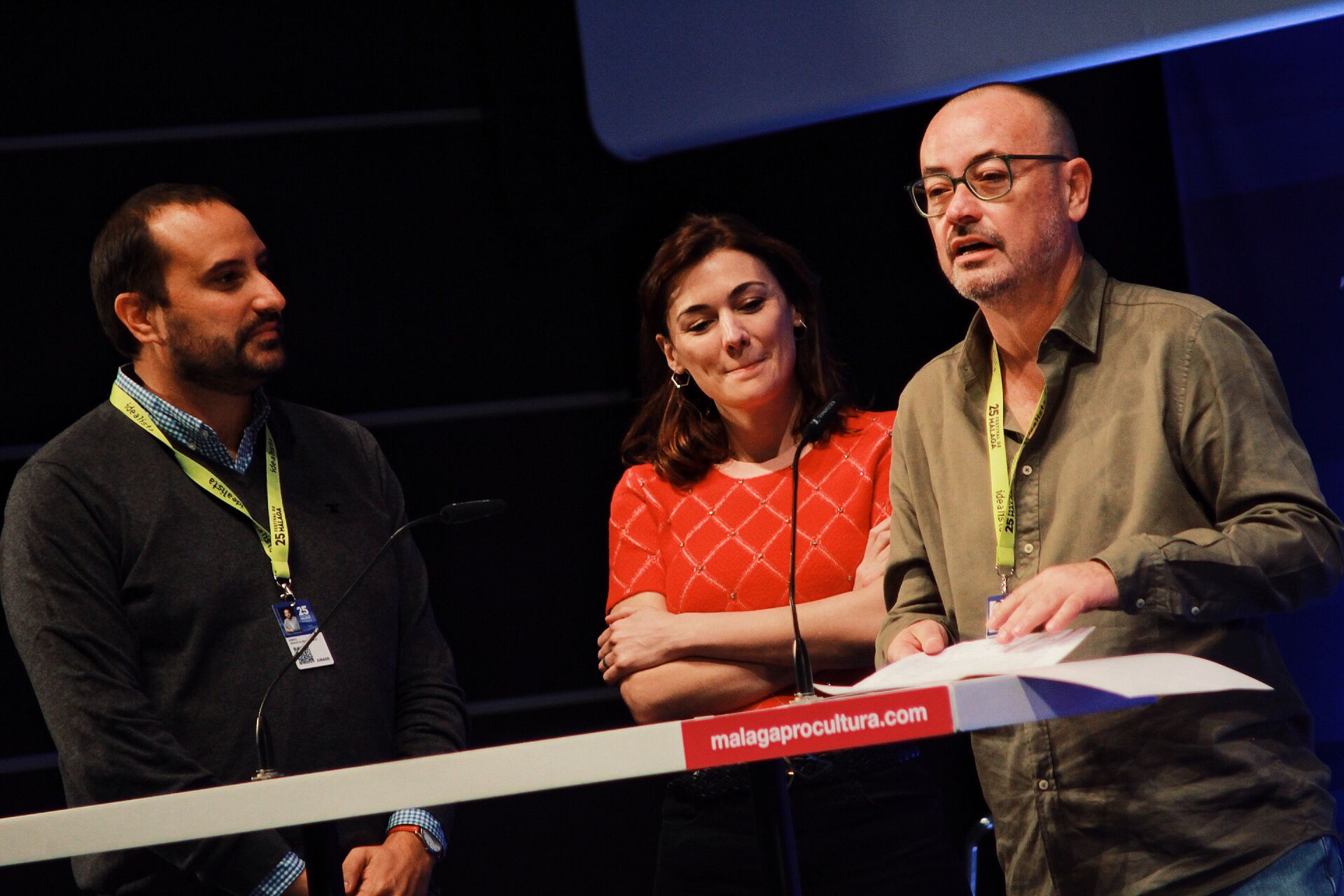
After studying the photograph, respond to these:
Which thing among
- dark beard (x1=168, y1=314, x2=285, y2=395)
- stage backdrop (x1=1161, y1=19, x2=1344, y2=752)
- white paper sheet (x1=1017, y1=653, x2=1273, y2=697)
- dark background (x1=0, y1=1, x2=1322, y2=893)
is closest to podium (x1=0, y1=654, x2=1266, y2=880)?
white paper sheet (x1=1017, y1=653, x2=1273, y2=697)

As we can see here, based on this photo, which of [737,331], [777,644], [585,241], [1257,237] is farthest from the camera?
[585,241]

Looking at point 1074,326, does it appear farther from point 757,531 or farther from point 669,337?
point 669,337

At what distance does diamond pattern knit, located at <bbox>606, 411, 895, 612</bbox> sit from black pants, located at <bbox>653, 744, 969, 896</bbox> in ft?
1.06

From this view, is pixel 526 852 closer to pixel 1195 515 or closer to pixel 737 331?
pixel 737 331

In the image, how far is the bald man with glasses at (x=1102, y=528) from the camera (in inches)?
67.0

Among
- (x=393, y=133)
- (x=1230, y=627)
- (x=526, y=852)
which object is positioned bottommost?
(x=526, y=852)

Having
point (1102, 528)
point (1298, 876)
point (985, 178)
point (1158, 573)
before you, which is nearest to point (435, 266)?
point (985, 178)

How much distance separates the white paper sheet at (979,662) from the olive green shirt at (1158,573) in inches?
5.9

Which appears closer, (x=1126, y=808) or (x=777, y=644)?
(x=1126, y=808)

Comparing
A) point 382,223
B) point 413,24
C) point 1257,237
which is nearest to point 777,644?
point 1257,237

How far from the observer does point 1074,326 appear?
6.41 ft

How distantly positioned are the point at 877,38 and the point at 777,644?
142 cm

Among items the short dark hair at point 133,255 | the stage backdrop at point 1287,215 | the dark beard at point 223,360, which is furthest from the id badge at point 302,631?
the stage backdrop at point 1287,215

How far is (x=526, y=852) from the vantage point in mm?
3494
